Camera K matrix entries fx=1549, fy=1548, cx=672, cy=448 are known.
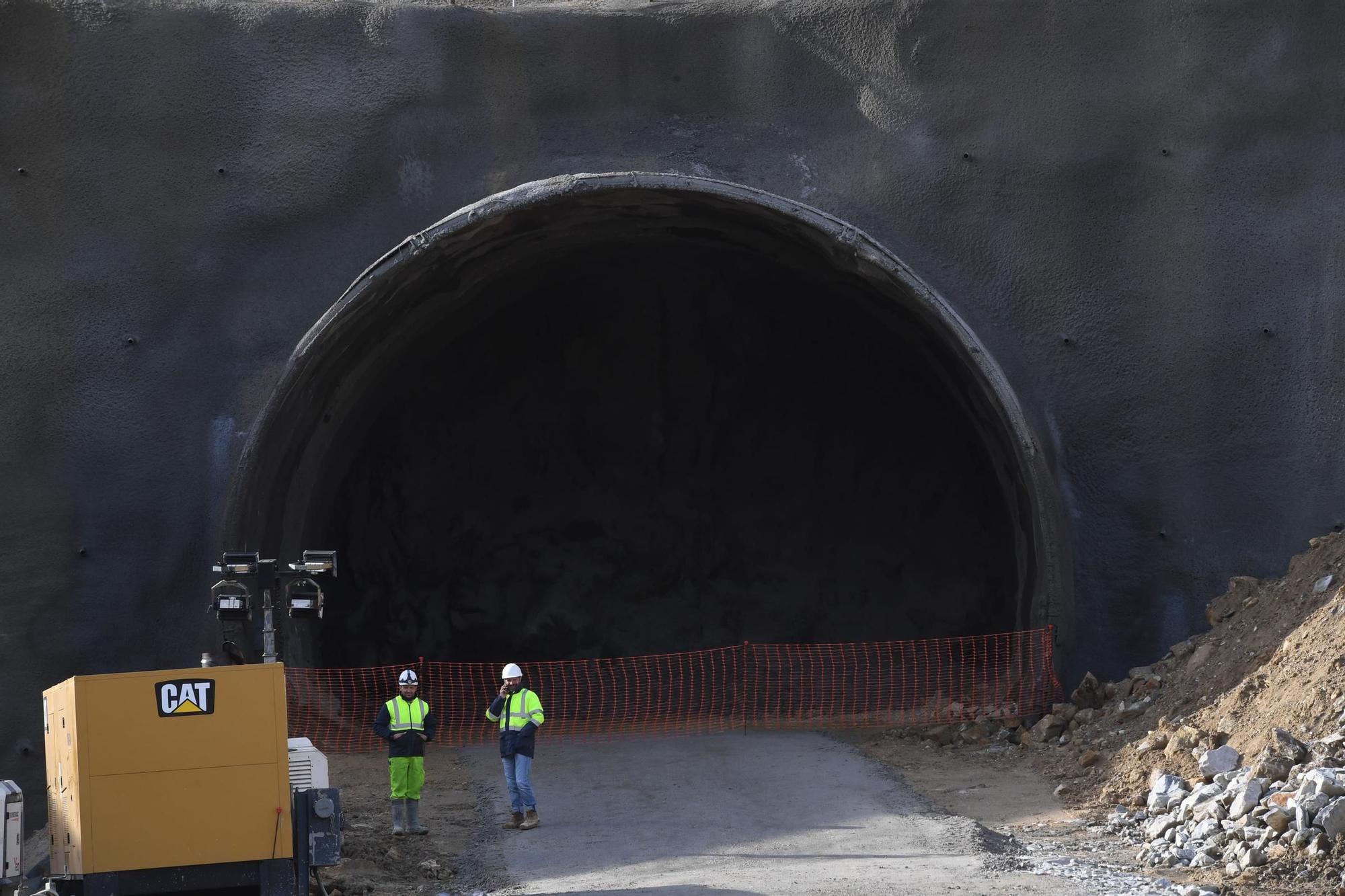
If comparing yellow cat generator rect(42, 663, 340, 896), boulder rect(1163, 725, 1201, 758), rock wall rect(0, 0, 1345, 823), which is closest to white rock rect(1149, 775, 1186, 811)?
boulder rect(1163, 725, 1201, 758)

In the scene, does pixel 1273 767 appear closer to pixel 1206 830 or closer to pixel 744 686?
pixel 1206 830

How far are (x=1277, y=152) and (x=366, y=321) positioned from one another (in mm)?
7491

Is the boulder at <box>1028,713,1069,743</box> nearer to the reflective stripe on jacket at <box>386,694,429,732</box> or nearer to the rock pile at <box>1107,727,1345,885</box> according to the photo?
the rock pile at <box>1107,727,1345,885</box>

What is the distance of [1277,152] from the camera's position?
12.5 meters

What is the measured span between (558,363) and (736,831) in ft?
26.4

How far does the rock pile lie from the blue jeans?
359 centimetres

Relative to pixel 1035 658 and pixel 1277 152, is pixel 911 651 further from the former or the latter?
pixel 1277 152

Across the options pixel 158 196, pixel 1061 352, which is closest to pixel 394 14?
pixel 158 196

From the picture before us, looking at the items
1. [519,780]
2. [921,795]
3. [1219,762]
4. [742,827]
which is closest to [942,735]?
[921,795]

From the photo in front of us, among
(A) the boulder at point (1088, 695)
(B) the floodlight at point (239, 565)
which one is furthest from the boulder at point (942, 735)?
(B) the floodlight at point (239, 565)

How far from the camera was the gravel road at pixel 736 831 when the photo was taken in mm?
8203

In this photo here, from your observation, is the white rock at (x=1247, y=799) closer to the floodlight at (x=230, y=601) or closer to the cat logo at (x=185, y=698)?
the cat logo at (x=185, y=698)

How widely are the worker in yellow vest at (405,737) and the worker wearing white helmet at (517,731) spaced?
1.48 ft

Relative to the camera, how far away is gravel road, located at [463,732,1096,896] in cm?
820
